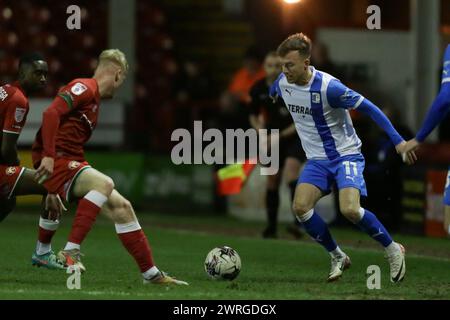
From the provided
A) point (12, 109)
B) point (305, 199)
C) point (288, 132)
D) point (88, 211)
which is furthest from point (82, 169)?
point (288, 132)

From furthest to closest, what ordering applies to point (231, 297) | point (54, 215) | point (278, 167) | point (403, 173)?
point (403, 173) → point (278, 167) → point (54, 215) → point (231, 297)

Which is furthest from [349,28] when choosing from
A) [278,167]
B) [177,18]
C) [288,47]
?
[288,47]

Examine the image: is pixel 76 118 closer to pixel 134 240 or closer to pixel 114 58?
pixel 114 58

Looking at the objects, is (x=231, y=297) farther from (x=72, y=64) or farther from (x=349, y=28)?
(x=72, y=64)

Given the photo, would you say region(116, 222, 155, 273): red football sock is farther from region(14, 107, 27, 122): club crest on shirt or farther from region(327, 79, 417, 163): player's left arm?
region(327, 79, 417, 163): player's left arm

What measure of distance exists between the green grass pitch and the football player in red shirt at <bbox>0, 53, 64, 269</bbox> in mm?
247

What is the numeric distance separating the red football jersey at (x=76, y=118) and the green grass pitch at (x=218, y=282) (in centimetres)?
98

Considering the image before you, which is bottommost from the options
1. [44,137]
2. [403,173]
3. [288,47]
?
[403,173]

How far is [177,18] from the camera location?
76.7 feet

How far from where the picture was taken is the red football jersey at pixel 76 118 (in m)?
7.88

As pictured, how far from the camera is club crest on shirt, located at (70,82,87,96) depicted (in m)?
7.86

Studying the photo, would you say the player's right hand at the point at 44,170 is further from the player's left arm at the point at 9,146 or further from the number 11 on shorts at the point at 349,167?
the number 11 on shorts at the point at 349,167

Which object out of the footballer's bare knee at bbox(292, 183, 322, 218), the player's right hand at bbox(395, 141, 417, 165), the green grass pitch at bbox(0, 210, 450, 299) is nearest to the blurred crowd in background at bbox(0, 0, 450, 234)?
the green grass pitch at bbox(0, 210, 450, 299)

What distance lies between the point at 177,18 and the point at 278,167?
1141 cm
